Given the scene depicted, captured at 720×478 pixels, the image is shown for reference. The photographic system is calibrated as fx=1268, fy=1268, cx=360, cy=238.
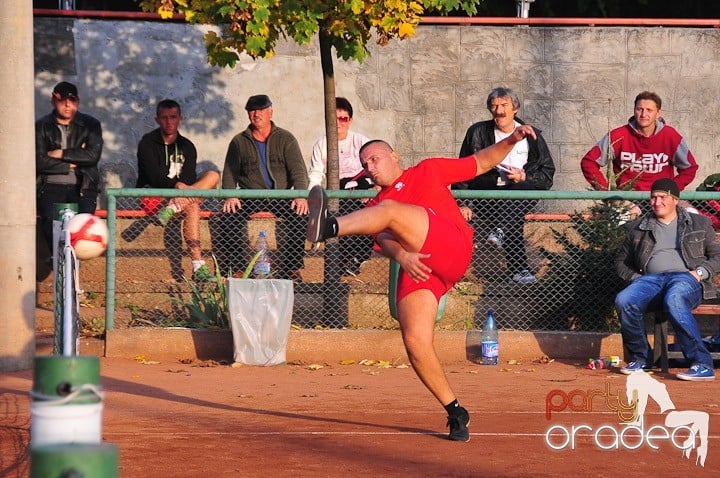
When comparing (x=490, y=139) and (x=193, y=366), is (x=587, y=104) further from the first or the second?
(x=193, y=366)

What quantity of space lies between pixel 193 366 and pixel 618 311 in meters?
3.95

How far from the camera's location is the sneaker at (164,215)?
40.5 feet

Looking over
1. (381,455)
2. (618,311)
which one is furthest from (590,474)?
(618,311)

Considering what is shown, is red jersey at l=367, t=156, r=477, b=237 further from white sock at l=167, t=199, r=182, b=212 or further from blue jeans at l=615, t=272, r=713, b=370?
white sock at l=167, t=199, r=182, b=212

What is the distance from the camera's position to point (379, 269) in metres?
12.8

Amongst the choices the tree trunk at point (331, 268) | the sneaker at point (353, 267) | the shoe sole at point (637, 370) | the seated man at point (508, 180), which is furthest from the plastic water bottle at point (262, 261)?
the shoe sole at point (637, 370)

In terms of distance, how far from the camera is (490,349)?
39.2 feet

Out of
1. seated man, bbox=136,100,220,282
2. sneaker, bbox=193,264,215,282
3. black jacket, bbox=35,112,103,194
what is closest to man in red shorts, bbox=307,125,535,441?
sneaker, bbox=193,264,215,282

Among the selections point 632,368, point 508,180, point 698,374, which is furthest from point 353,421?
point 508,180

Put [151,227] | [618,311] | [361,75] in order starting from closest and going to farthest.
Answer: [618,311] < [151,227] < [361,75]

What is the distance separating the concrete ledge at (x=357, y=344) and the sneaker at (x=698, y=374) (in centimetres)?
115

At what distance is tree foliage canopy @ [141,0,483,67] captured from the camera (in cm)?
1170

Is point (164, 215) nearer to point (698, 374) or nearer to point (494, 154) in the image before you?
point (494, 154)

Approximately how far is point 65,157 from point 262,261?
92.5 inches
